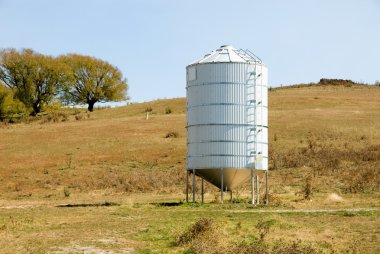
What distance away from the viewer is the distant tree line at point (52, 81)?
97312 mm

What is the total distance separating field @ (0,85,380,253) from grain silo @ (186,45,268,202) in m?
2.05

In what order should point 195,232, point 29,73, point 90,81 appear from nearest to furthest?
point 195,232, point 29,73, point 90,81

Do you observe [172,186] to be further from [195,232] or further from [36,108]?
[36,108]

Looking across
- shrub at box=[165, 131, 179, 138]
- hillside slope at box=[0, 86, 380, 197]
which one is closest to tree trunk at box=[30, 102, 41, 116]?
hillside slope at box=[0, 86, 380, 197]

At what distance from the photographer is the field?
69.9 feet

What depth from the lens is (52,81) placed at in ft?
327

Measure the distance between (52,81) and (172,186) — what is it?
194 ft

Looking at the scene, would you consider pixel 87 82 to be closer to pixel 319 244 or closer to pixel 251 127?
pixel 251 127

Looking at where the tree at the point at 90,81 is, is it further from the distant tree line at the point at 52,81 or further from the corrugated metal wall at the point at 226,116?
the corrugated metal wall at the point at 226,116

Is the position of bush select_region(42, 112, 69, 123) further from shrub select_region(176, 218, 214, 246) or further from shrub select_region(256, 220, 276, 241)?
shrub select_region(176, 218, 214, 246)

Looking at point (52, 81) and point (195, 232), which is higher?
point (52, 81)

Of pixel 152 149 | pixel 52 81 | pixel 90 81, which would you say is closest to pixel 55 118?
pixel 52 81

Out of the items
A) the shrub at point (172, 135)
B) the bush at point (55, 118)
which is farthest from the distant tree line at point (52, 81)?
the shrub at point (172, 135)

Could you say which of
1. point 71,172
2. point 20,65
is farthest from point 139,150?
point 20,65
